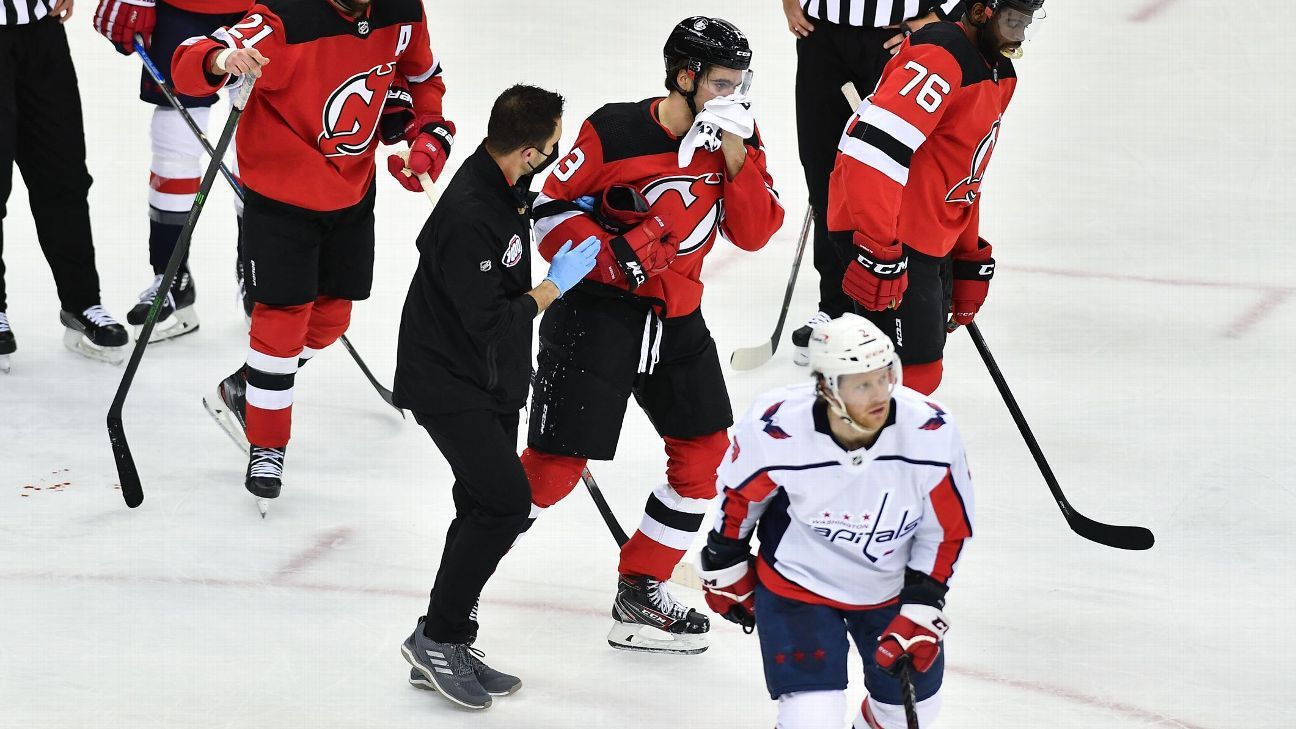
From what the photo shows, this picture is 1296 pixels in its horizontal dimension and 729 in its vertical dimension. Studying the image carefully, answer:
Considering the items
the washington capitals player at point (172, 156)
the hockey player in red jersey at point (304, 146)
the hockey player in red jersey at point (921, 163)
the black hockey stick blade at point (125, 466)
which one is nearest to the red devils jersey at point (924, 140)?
the hockey player in red jersey at point (921, 163)

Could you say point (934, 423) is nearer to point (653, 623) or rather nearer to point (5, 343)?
point (653, 623)

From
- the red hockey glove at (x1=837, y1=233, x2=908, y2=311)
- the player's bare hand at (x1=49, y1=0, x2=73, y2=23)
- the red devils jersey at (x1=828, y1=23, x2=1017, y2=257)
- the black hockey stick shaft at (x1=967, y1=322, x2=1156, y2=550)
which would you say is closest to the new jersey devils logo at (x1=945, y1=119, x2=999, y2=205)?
the red devils jersey at (x1=828, y1=23, x2=1017, y2=257)

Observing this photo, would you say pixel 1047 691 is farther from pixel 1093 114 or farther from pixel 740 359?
pixel 1093 114

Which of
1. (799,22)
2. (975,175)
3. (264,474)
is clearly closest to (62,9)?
(264,474)

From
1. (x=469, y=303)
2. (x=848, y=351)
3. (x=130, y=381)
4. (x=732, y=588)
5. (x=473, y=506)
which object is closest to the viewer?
(x=848, y=351)

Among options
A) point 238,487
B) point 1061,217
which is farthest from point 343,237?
point 1061,217

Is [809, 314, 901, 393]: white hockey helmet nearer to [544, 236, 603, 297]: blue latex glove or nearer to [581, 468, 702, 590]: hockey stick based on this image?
[544, 236, 603, 297]: blue latex glove

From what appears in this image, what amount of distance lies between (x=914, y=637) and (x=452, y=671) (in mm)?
982

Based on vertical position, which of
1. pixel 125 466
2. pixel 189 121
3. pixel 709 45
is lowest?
pixel 125 466

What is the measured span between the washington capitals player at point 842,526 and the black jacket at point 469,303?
55cm

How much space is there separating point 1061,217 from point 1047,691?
110 inches

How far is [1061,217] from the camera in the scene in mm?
5590

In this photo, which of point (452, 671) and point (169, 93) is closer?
point (452, 671)

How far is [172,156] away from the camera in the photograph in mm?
4668
